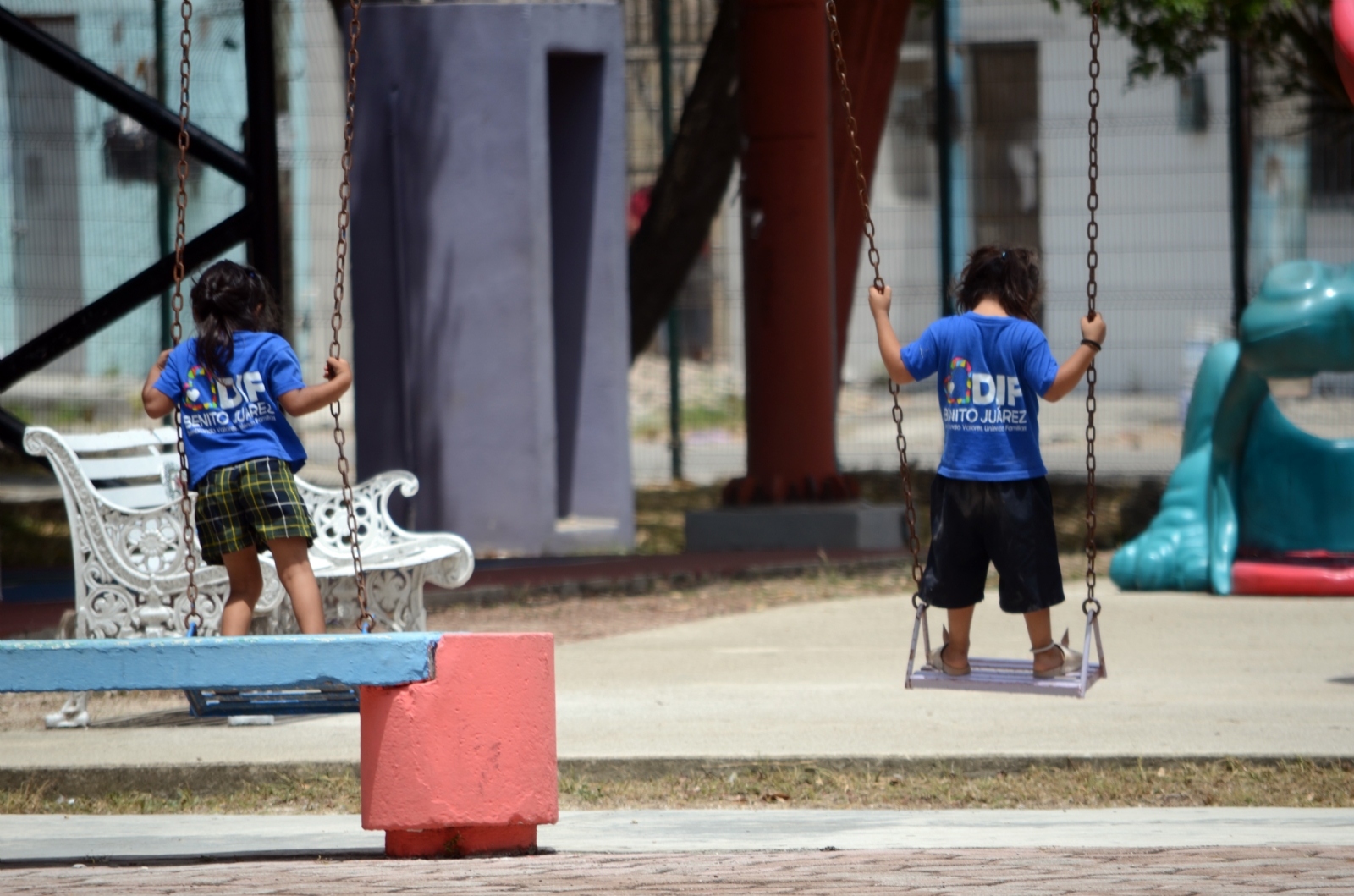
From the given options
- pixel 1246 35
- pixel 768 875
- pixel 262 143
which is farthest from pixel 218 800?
pixel 1246 35

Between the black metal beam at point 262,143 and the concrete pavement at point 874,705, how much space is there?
98.4 inches

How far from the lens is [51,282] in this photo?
47.3ft

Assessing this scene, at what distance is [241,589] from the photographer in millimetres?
6125

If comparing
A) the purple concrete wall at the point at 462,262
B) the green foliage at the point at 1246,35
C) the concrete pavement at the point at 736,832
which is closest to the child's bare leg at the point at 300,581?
Answer: the concrete pavement at the point at 736,832

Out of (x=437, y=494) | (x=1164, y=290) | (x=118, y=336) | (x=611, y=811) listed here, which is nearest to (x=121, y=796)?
(x=611, y=811)

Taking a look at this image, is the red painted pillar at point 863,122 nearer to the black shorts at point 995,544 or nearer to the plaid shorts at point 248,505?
the black shorts at point 995,544

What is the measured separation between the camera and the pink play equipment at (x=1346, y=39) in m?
6.54

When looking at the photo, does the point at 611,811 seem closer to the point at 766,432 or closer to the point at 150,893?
the point at 150,893

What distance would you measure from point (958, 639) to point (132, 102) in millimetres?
5317

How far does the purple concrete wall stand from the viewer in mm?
11414

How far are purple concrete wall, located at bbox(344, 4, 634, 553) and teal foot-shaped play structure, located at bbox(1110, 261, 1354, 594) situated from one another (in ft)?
12.4

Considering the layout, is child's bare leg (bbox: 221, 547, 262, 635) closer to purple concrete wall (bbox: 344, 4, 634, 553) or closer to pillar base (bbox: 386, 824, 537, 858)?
Answer: pillar base (bbox: 386, 824, 537, 858)

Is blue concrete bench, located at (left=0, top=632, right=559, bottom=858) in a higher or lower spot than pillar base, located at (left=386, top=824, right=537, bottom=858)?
higher

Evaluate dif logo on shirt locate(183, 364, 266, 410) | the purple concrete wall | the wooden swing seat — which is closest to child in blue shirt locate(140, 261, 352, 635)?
dif logo on shirt locate(183, 364, 266, 410)
